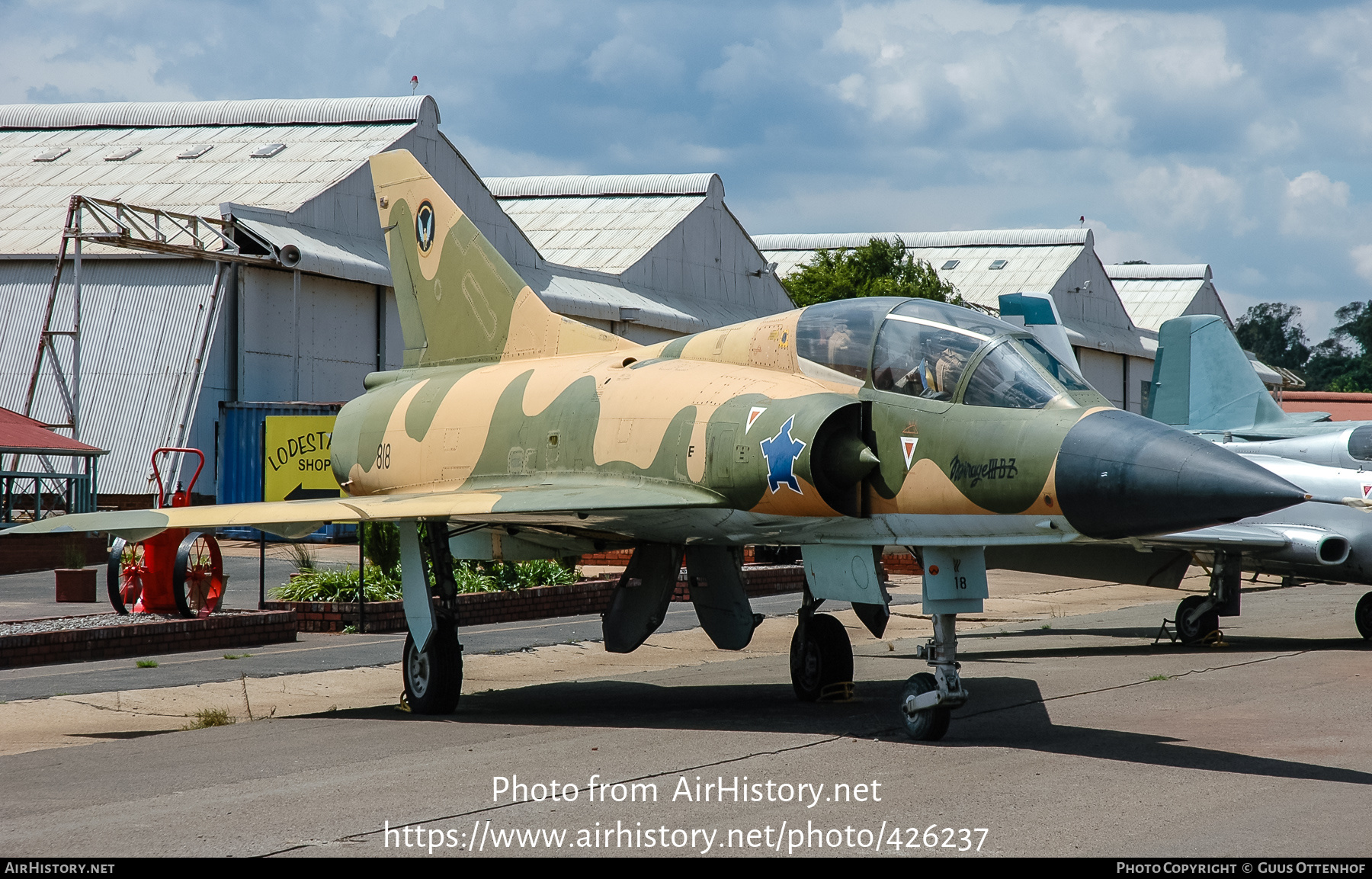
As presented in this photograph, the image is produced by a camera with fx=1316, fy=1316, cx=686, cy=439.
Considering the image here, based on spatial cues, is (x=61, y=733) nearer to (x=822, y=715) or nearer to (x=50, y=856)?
(x=50, y=856)

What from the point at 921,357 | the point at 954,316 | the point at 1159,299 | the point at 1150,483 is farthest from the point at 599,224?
the point at 1150,483

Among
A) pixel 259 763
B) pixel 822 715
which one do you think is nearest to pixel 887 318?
pixel 822 715

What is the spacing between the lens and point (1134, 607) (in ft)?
72.5

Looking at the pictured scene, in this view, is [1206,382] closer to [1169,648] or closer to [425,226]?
[1169,648]

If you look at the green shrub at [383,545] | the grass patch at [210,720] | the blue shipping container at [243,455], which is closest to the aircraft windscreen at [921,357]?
the grass patch at [210,720]

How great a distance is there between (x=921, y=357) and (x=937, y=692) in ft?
7.25

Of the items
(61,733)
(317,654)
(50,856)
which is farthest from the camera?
(317,654)

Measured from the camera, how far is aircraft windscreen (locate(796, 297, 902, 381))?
9.15 metres

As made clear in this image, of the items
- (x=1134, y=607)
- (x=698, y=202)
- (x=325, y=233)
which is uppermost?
(x=698, y=202)

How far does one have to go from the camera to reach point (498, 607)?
1797 centimetres

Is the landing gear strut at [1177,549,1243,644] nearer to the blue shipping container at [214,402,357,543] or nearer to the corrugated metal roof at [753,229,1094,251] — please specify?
the blue shipping container at [214,402,357,543]

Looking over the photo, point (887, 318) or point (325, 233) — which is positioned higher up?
point (325, 233)

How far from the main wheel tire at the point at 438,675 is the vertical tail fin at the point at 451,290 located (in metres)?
2.87

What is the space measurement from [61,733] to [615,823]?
5.48m
